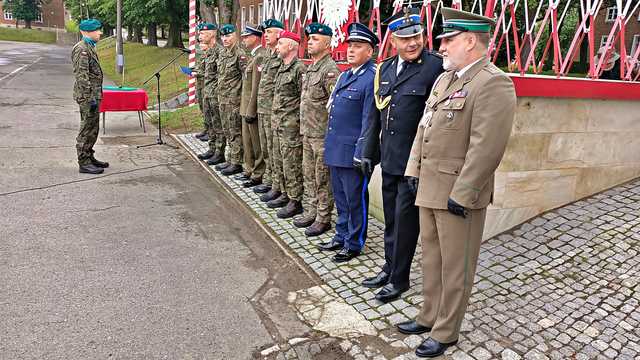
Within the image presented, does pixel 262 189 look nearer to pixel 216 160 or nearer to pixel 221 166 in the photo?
pixel 221 166

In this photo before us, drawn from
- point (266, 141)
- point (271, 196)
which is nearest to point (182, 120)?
point (266, 141)

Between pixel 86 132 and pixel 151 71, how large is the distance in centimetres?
1617

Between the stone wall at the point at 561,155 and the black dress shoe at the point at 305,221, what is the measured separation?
799mm

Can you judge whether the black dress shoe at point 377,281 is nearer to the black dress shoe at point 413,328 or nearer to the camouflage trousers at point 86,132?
the black dress shoe at point 413,328

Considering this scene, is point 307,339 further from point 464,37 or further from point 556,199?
point 556,199

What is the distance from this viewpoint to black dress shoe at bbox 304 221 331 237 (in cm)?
514

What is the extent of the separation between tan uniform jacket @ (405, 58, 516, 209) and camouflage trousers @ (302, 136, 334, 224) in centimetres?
190

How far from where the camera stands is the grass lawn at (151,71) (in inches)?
674

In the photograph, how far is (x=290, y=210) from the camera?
5711mm

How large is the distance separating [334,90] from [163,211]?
2.71 meters

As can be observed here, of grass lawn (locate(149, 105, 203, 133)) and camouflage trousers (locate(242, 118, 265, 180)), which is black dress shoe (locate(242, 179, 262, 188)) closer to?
camouflage trousers (locate(242, 118, 265, 180))

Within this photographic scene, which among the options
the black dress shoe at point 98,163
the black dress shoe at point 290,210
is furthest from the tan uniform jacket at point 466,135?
the black dress shoe at point 98,163

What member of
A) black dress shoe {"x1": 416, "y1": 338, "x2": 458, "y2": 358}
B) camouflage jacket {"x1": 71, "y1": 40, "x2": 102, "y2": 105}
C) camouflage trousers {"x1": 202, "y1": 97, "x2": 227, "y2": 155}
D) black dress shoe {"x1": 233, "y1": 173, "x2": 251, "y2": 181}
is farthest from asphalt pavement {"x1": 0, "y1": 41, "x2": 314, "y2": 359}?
camouflage jacket {"x1": 71, "y1": 40, "x2": 102, "y2": 105}

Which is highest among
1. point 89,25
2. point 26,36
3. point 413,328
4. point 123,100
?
point 26,36
